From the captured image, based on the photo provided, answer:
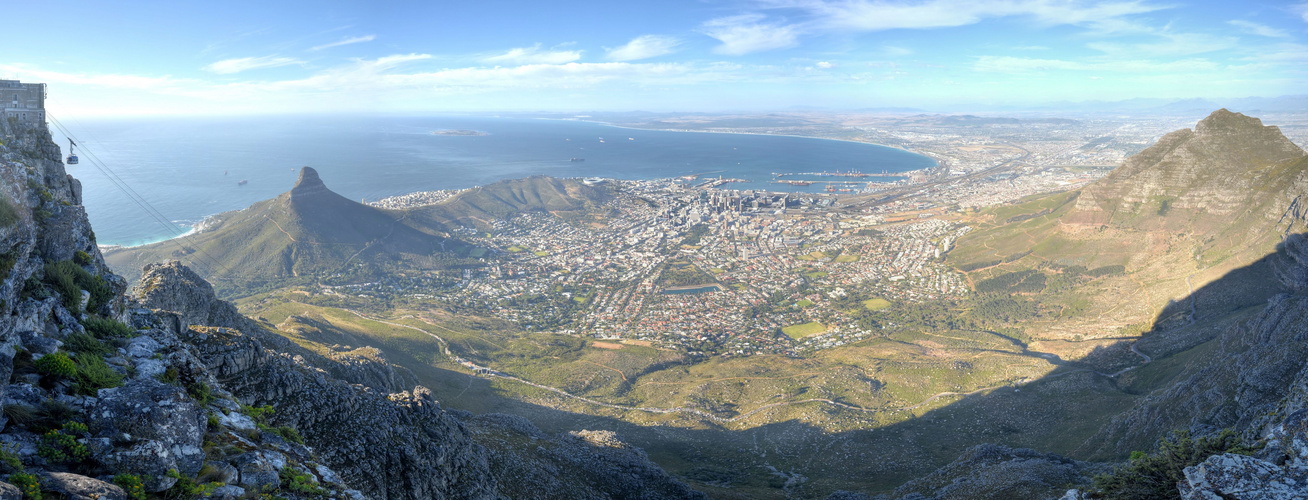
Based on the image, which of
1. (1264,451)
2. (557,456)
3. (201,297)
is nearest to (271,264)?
(201,297)


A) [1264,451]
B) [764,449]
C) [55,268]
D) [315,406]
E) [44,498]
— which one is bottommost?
[764,449]

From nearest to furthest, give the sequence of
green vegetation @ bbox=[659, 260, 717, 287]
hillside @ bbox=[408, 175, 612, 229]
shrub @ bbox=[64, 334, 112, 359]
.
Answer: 1. shrub @ bbox=[64, 334, 112, 359]
2. green vegetation @ bbox=[659, 260, 717, 287]
3. hillside @ bbox=[408, 175, 612, 229]

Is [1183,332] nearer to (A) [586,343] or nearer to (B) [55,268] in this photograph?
(A) [586,343]

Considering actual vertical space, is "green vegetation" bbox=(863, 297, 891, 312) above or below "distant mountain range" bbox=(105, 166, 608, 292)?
below

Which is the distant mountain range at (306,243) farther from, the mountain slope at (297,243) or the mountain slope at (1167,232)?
the mountain slope at (1167,232)

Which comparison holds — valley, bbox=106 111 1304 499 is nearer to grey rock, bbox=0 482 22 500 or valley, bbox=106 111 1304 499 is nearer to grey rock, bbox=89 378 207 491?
grey rock, bbox=89 378 207 491

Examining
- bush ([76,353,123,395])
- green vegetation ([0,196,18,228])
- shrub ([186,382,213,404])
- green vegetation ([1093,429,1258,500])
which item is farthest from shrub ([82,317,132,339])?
green vegetation ([1093,429,1258,500])

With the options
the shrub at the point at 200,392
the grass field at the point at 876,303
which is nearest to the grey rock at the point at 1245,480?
the shrub at the point at 200,392
